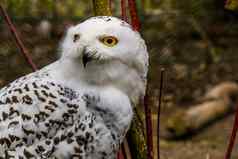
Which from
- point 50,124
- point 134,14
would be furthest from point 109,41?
point 50,124

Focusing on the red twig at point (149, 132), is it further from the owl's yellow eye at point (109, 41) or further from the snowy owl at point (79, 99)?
the owl's yellow eye at point (109, 41)

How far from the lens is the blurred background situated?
4.38m

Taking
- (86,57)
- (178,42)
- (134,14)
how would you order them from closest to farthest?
(86,57) → (134,14) → (178,42)

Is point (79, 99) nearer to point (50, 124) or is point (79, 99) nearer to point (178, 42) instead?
point (50, 124)

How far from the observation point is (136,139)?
1.99m

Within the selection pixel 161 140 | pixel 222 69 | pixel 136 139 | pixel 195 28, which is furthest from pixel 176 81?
pixel 136 139

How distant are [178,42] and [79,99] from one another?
4.01 metres

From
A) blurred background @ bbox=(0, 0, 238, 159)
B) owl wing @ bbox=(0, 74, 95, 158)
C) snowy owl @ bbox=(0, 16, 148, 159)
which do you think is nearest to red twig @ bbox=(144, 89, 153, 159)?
snowy owl @ bbox=(0, 16, 148, 159)

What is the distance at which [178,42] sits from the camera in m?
5.79

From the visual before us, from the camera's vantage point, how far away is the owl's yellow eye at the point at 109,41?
70.3 inches

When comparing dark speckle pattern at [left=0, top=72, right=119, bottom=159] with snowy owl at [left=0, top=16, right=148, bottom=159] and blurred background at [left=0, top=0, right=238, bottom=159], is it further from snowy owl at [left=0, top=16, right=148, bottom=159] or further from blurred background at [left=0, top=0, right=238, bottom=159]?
blurred background at [left=0, top=0, right=238, bottom=159]

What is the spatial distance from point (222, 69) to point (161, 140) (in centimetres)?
142

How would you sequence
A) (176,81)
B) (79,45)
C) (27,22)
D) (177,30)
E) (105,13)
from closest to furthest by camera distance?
(79,45), (105,13), (176,81), (27,22), (177,30)

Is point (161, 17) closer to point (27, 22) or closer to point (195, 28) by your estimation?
point (195, 28)
